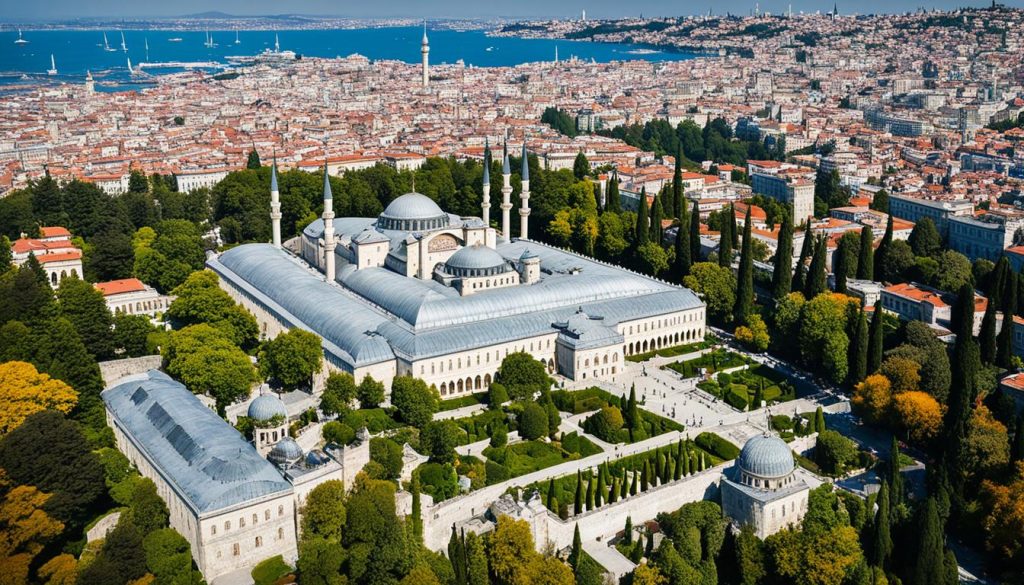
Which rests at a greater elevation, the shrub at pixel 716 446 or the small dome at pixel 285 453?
the small dome at pixel 285 453

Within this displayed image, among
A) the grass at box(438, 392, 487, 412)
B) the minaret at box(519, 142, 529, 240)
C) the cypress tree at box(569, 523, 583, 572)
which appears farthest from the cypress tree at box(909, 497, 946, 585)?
the minaret at box(519, 142, 529, 240)

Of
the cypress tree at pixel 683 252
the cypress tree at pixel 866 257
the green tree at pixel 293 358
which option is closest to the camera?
the green tree at pixel 293 358

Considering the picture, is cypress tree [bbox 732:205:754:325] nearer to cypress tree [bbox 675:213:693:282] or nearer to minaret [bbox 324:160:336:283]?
cypress tree [bbox 675:213:693:282]

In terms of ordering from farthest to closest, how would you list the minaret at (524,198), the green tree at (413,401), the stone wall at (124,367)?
the minaret at (524,198) < the stone wall at (124,367) < the green tree at (413,401)

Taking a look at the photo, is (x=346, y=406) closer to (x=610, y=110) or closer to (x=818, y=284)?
(x=818, y=284)

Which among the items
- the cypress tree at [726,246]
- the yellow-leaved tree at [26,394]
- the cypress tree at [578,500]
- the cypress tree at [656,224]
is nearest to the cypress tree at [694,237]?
the cypress tree at [726,246]

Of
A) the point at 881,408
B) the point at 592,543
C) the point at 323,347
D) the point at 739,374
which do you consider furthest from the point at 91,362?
the point at 881,408

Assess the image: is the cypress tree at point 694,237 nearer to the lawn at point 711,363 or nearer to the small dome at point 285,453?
the lawn at point 711,363

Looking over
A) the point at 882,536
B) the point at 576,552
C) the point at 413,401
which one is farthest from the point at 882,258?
the point at 576,552
